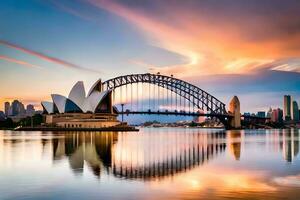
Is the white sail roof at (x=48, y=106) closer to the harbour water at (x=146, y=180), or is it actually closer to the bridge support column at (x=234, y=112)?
the bridge support column at (x=234, y=112)

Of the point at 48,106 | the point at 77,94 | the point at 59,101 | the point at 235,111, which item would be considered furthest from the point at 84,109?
the point at 235,111

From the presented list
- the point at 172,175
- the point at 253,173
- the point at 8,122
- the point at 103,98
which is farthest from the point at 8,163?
the point at 8,122

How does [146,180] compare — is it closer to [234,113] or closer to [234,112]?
[234,113]

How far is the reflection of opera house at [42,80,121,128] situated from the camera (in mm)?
128500

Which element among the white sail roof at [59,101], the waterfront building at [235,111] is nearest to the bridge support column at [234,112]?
the waterfront building at [235,111]

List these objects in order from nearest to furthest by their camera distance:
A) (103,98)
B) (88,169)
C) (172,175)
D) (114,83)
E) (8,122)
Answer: (172,175), (88,169), (103,98), (114,83), (8,122)

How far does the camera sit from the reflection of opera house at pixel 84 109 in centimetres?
12850

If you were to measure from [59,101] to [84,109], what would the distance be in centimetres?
955

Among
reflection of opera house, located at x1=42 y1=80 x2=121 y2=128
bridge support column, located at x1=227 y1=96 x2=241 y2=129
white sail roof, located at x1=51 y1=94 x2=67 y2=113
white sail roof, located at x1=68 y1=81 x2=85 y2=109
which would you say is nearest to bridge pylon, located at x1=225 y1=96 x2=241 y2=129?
bridge support column, located at x1=227 y1=96 x2=241 y2=129

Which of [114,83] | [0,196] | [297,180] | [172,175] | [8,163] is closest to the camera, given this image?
[0,196]

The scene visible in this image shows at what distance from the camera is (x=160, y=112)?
13750 cm

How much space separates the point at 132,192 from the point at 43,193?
3.46 m

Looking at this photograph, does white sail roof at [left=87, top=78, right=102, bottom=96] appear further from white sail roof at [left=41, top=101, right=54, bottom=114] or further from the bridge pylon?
the bridge pylon

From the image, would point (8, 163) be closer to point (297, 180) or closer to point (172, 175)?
point (172, 175)
